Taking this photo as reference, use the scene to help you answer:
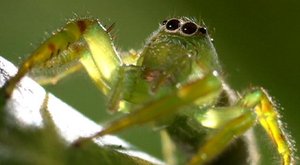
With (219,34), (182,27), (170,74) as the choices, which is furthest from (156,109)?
(219,34)

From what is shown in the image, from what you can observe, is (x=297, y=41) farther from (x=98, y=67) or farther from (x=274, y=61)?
(x=98, y=67)

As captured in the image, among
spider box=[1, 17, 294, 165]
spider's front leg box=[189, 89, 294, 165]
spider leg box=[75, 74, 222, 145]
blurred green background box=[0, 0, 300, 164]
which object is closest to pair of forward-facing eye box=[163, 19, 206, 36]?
spider box=[1, 17, 294, 165]

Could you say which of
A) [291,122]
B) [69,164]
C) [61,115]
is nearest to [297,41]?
[291,122]

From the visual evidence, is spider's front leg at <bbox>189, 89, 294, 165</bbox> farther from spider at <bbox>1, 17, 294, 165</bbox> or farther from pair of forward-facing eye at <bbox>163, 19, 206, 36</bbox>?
pair of forward-facing eye at <bbox>163, 19, 206, 36</bbox>

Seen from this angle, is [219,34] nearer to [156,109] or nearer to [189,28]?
[189,28]

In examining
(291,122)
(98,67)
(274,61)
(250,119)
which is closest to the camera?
(250,119)

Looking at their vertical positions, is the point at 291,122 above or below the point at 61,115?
below

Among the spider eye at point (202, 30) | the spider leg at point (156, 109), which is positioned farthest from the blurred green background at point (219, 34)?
the spider leg at point (156, 109)
